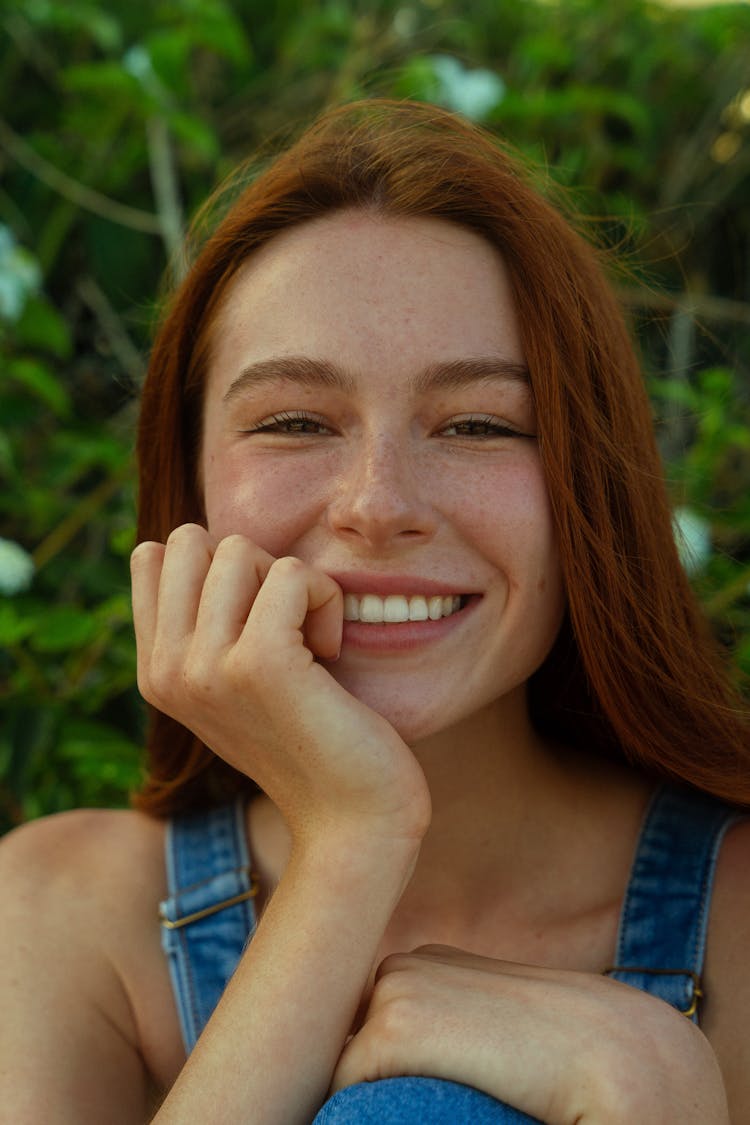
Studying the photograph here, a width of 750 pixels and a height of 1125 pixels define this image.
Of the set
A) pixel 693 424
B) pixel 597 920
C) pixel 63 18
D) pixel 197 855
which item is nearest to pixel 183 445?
pixel 197 855

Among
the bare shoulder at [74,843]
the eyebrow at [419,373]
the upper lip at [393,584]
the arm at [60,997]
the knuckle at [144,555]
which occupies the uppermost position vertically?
the eyebrow at [419,373]

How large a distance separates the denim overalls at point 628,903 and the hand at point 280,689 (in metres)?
0.39

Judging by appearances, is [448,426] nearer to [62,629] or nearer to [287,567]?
[287,567]

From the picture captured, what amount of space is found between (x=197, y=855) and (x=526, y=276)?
98 cm

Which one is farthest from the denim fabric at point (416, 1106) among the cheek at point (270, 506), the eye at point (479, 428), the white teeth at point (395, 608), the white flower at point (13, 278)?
the white flower at point (13, 278)

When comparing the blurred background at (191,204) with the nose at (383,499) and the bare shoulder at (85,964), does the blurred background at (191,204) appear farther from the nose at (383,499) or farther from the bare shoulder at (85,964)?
the nose at (383,499)

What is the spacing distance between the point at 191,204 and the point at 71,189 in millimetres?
326

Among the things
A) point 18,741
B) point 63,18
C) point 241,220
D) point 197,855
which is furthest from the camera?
point 63,18

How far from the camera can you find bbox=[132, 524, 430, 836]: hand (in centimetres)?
146

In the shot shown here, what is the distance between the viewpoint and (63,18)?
2.96m

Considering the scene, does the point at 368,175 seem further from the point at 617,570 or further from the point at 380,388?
the point at 617,570

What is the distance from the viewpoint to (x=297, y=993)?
139 centimetres

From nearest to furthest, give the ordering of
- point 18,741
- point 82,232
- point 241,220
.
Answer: point 241,220, point 18,741, point 82,232

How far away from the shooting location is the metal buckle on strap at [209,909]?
72.1 inches
